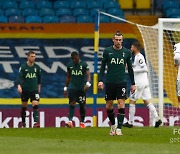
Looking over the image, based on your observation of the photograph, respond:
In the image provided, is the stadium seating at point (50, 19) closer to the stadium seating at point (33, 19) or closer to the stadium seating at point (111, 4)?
the stadium seating at point (33, 19)

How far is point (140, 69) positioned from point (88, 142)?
679 centimetres

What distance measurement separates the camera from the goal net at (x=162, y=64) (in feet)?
72.4

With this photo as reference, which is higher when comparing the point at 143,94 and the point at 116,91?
the point at 143,94

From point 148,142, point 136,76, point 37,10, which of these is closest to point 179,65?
point 136,76

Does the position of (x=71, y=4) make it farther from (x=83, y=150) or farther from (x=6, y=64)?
(x=83, y=150)

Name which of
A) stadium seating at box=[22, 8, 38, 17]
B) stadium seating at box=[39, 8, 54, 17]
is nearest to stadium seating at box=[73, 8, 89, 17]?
stadium seating at box=[39, 8, 54, 17]

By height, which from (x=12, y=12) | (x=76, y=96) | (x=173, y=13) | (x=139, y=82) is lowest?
(x=76, y=96)

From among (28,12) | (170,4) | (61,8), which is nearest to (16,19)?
(28,12)

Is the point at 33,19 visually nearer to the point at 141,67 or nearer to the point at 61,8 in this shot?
the point at 61,8

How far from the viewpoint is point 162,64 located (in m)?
22.0

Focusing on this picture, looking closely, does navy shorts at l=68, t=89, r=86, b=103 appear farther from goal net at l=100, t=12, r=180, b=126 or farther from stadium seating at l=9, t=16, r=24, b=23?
stadium seating at l=9, t=16, r=24, b=23

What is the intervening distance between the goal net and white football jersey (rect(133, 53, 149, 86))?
0.75 metres

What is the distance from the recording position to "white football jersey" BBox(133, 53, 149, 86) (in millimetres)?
21036

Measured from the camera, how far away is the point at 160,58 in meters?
22.1
